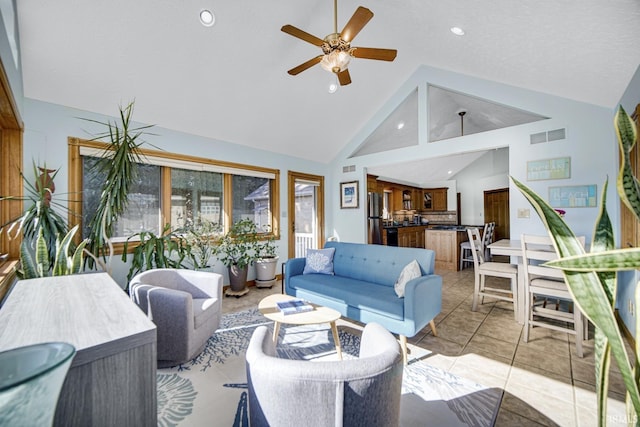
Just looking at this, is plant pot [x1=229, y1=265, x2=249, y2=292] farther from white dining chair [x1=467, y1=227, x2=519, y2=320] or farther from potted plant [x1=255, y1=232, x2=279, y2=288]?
white dining chair [x1=467, y1=227, x2=519, y2=320]

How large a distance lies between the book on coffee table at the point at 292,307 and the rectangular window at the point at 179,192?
2.38 meters

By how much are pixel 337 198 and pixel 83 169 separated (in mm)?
4156

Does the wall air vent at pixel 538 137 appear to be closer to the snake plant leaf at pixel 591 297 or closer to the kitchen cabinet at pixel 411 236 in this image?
the kitchen cabinet at pixel 411 236

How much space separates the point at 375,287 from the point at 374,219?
10.9 ft

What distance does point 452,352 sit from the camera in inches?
94.7

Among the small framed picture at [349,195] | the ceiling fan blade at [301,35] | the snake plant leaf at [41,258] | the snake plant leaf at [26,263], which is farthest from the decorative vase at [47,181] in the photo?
the small framed picture at [349,195]

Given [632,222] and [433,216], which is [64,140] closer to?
[632,222]

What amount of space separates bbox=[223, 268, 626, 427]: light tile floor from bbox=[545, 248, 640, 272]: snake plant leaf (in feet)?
5.26

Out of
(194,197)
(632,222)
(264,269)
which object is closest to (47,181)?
(194,197)

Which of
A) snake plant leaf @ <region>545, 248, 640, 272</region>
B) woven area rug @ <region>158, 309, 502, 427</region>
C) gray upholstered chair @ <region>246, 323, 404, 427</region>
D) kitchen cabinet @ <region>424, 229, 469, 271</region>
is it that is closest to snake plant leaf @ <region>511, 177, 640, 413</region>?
snake plant leaf @ <region>545, 248, 640, 272</region>

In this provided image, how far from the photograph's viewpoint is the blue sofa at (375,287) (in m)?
2.30

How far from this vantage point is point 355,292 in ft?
8.84

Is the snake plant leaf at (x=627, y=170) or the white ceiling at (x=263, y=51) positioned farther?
the white ceiling at (x=263, y=51)

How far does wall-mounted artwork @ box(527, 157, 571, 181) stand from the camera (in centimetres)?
340
